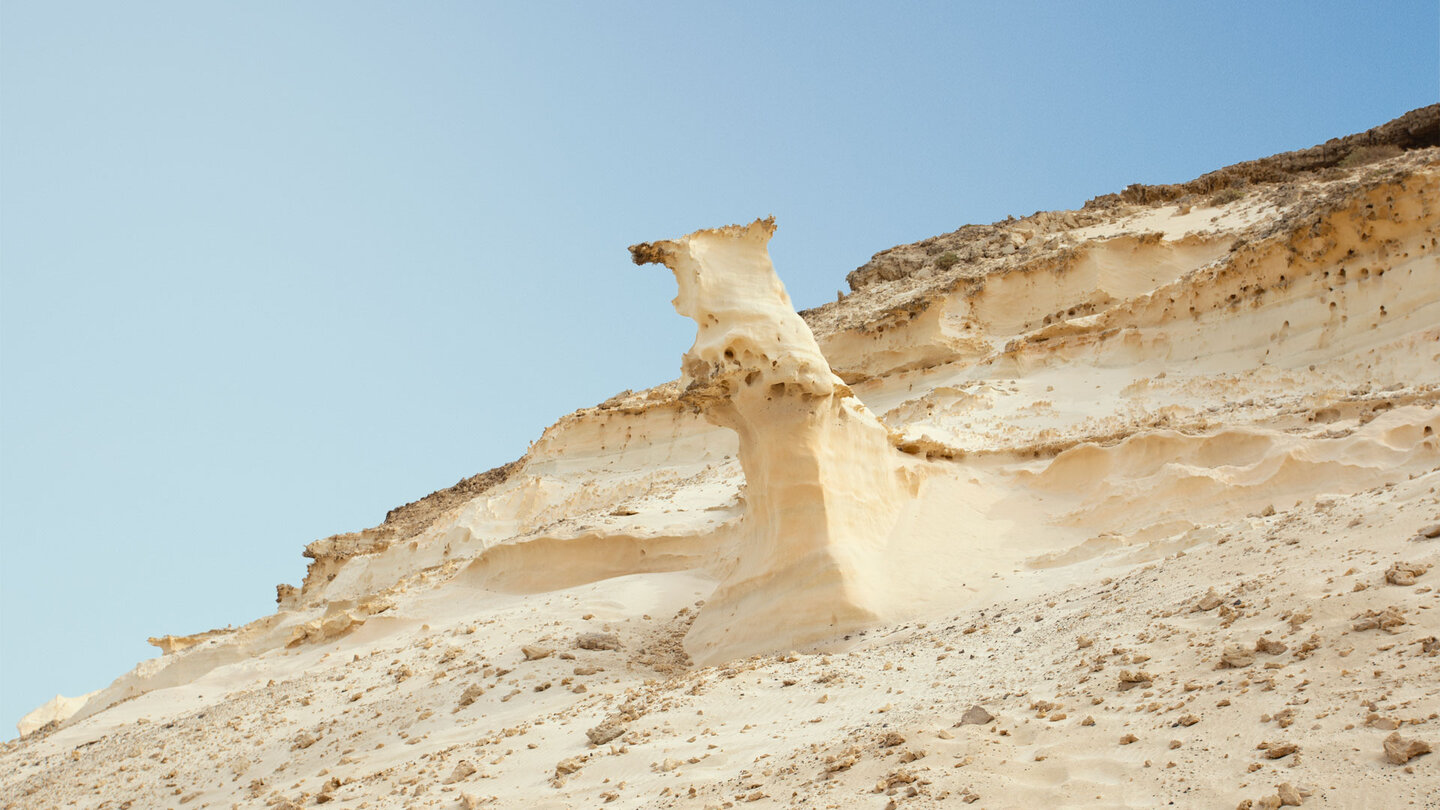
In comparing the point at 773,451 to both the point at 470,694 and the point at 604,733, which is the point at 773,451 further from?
the point at 604,733

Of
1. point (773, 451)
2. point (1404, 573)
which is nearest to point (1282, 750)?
point (1404, 573)

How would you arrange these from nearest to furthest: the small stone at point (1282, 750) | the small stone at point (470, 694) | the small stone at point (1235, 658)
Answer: the small stone at point (1282, 750) < the small stone at point (1235, 658) < the small stone at point (470, 694)

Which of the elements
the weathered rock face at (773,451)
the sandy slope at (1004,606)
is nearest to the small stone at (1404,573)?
the sandy slope at (1004,606)

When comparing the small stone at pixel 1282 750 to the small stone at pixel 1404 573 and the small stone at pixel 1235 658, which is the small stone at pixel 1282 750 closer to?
the small stone at pixel 1235 658

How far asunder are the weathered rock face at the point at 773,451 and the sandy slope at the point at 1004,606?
0.82ft

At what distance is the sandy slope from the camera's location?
500 cm

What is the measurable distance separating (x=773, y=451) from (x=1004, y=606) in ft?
9.22

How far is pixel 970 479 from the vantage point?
39.7 feet

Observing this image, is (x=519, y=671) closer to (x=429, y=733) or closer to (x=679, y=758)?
(x=429, y=733)

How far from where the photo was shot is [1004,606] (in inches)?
344

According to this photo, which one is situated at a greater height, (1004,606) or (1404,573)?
(1004,606)

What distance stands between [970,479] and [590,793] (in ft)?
23.1

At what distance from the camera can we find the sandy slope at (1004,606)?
500cm

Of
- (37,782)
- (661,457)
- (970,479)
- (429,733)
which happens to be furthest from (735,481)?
(37,782)
